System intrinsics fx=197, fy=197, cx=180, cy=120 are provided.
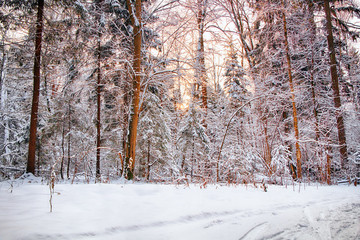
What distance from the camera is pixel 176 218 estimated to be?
70.2 inches

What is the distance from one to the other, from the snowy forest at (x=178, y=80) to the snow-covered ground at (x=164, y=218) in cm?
509

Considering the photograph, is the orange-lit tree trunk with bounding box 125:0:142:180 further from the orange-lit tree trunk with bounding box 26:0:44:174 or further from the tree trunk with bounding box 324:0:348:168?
the tree trunk with bounding box 324:0:348:168

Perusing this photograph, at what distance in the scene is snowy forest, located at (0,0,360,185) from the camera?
7.96 m

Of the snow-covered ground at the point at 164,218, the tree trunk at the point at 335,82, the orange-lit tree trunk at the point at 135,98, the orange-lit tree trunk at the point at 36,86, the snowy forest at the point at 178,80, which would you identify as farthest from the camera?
the tree trunk at the point at 335,82

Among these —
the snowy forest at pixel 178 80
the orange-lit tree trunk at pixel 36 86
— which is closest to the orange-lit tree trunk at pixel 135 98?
the snowy forest at pixel 178 80

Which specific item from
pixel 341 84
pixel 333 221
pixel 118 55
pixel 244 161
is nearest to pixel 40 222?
pixel 333 221

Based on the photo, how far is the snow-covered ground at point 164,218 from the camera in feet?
4.54

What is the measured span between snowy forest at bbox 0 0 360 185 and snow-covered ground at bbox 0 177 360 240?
5.09 metres

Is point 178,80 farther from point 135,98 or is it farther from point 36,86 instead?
point 36,86

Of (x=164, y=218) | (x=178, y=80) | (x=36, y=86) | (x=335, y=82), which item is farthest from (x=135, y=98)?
(x=335, y=82)

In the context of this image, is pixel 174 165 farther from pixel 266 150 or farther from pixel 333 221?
pixel 333 221

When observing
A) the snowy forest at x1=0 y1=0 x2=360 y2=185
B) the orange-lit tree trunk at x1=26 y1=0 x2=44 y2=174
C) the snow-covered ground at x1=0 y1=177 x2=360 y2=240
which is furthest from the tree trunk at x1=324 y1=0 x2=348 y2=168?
the orange-lit tree trunk at x1=26 y1=0 x2=44 y2=174

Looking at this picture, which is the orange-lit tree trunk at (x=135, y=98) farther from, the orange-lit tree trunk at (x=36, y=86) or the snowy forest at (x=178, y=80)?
the orange-lit tree trunk at (x=36, y=86)

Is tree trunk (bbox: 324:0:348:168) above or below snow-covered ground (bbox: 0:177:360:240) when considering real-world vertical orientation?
above
